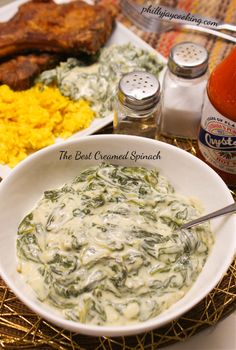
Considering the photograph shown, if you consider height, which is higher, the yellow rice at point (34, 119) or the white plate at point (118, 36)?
the white plate at point (118, 36)

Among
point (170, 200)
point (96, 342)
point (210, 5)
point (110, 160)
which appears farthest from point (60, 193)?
point (210, 5)

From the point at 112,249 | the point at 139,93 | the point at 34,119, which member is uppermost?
the point at 139,93

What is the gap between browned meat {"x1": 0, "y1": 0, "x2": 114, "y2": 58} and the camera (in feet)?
6.93

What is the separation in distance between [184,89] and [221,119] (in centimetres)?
34

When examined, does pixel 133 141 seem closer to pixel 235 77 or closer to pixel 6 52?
pixel 235 77

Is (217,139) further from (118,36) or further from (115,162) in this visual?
(118,36)

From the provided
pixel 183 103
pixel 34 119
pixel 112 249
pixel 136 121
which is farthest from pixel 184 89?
pixel 112 249

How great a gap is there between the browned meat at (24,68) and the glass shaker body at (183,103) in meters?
0.54

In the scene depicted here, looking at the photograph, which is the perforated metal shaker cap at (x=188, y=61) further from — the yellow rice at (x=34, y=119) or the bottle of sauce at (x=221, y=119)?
the yellow rice at (x=34, y=119)

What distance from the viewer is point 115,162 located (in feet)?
5.30

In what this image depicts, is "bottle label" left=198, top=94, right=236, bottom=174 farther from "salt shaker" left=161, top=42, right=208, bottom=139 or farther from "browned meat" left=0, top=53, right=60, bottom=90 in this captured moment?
"browned meat" left=0, top=53, right=60, bottom=90

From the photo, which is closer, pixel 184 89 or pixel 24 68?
pixel 184 89

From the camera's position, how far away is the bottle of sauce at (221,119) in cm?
156

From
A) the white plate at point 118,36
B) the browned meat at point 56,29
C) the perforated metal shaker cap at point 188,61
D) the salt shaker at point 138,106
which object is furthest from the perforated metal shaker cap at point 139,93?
the browned meat at point 56,29
